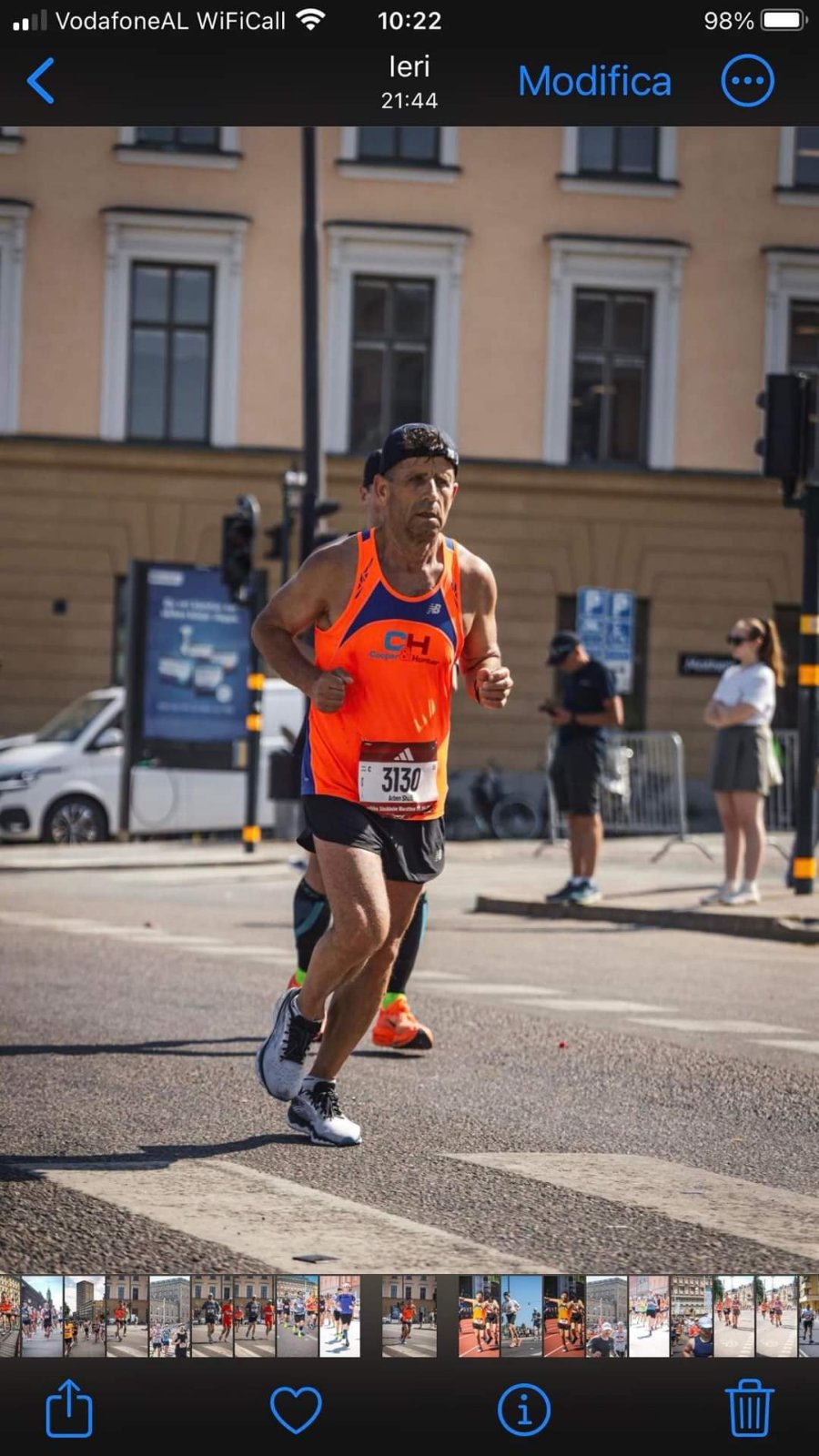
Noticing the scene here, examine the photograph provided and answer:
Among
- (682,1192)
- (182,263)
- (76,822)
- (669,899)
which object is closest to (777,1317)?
(682,1192)

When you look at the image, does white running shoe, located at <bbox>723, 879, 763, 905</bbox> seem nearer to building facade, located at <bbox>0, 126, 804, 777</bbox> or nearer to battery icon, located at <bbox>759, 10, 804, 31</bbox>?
battery icon, located at <bbox>759, 10, 804, 31</bbox>

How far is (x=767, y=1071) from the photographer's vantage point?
309 inches

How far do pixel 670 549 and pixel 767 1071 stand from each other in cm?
2522

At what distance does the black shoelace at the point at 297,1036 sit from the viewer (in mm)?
6148

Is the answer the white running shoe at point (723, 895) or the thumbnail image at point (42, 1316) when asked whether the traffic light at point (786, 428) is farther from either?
the thumbnail image at point (42, 1316)

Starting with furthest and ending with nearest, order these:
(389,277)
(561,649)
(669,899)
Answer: (389,277) < (669,899) < (561,649)

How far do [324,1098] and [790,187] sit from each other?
2834 centimetres

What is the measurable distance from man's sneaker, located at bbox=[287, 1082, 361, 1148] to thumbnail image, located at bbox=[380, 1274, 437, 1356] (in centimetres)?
298

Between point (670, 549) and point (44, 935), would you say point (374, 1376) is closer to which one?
point (44, 935)

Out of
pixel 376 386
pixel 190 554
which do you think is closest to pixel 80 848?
pixel 190 554

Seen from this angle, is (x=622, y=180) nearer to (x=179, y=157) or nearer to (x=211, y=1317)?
(x=179, y=157)

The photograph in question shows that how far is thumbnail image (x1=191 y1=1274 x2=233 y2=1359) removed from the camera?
2850mm

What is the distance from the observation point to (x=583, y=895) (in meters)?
15.9

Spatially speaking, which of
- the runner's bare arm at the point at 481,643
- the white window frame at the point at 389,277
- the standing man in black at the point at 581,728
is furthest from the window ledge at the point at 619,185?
the runner's bare arm at the point at 481,643
